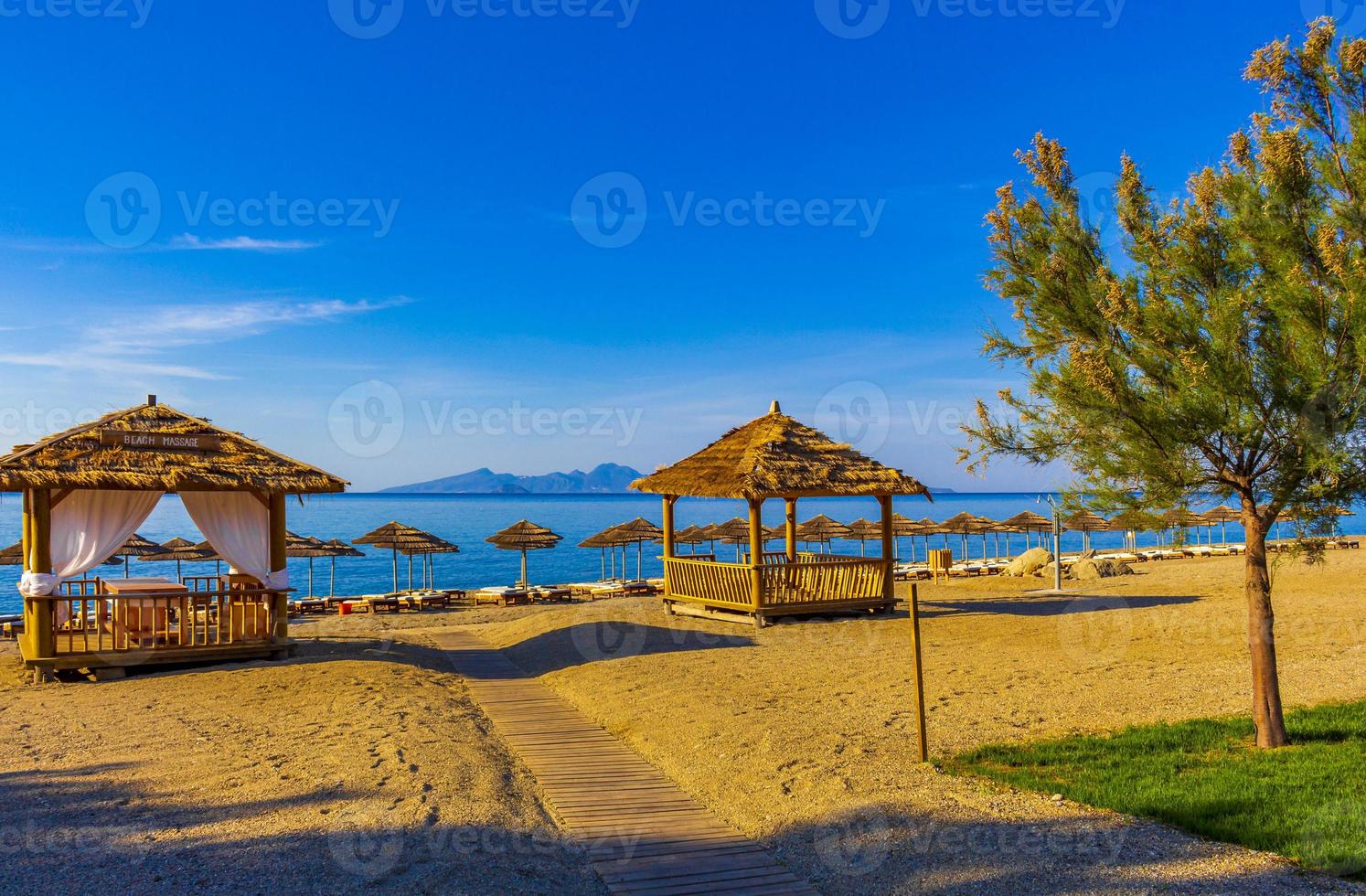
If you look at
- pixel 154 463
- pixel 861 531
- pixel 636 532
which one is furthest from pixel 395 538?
pixel 861 531

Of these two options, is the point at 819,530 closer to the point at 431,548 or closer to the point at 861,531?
the point at 861,531

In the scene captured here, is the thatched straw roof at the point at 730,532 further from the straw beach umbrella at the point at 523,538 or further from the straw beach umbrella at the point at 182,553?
the straw beach umbrella at the point at 182,553

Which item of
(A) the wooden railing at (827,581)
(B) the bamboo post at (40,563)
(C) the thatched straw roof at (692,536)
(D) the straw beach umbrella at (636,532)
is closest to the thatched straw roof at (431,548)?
(D) the straw beach umbrella at (636,532)

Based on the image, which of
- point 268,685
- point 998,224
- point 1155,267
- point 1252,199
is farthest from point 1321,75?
point 268,685

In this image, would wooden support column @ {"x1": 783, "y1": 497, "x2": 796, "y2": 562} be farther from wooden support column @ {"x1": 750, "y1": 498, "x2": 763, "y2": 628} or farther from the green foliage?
the green foliage

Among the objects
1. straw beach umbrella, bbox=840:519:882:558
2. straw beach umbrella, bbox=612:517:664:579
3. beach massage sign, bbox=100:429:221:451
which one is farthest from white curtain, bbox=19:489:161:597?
straw beach umbrella, bbox=840:519:882:558

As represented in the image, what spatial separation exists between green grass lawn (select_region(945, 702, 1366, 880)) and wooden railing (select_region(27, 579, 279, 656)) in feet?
34.1

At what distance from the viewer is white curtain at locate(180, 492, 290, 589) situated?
14008mm

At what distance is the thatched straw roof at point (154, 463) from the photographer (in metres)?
12.4

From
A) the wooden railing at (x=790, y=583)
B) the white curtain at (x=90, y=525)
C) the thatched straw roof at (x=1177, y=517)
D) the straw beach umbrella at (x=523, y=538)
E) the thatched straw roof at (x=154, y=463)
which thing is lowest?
the wooden railing at (x=790, y=583)

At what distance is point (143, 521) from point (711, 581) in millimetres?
10093

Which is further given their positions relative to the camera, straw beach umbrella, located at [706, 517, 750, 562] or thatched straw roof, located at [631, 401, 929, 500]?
straw beach umbrella, located at [706, 517, 750, 562]

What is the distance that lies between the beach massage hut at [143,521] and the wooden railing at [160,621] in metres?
0.02

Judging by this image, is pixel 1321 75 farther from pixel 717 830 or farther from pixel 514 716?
pixel 514 716
